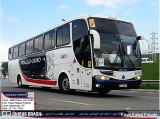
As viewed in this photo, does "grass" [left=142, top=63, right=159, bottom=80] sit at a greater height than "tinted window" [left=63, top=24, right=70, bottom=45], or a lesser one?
lesser

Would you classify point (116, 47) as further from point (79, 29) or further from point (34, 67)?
point (34, 67)

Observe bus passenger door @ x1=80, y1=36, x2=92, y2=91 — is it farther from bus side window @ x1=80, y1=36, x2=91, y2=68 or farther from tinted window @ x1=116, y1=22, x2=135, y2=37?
tinted window @ x1=116, y1=22, x2=135, y2=37

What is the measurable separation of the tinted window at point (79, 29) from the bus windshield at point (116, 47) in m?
0.41

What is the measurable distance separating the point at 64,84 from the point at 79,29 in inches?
99.8

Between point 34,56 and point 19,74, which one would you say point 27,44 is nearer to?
point 34,56

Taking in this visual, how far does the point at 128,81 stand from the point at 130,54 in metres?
0.99

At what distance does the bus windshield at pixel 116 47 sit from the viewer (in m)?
11.2

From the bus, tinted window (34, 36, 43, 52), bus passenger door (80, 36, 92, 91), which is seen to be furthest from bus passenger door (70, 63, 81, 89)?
tinted window (34, 36, 43, 52)

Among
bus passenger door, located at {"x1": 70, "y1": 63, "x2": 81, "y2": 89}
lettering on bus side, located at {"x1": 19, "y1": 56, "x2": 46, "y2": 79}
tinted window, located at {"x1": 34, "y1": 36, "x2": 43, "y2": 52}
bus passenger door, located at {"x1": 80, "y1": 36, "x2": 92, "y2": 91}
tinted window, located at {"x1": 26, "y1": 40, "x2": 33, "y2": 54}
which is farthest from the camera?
tinted window, located at {"x1": 26, "y1": 40, "x2": 33, "y2": 54}

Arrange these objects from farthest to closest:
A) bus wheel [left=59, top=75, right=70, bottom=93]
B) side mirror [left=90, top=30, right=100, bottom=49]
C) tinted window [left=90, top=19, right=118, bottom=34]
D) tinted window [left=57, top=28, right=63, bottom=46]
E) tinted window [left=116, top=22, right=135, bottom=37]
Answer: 1. tinted window [left=57, top=28, right=63, bottom=46]
2. bus wheel [left=59, top=75, right=70, bottom=93]
3. tinted window [left=116, top=22, right=135, bottom=37]
4. tinted window [left=90, top=19, right=118, bottom=34]
5. side mirror [left=90, top=30, right=100, bottom=49]

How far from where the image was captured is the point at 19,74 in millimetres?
19031

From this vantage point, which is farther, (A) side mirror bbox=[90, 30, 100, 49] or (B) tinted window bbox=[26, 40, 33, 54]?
(B) tinted window bbox=[26, 40, 33, 54]

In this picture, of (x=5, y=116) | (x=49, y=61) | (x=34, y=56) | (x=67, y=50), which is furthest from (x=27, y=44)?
(x=5, y=116)

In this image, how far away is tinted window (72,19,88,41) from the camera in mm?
11656
